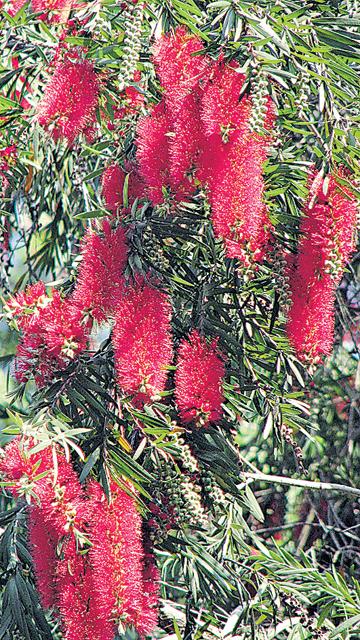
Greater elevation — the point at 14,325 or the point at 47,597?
the point at 14,325

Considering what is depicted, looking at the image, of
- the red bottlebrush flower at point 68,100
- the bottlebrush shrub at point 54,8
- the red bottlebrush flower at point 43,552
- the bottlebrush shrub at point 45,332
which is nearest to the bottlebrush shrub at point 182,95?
the red bottlebrush flower at point 68,100

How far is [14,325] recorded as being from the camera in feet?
4.38

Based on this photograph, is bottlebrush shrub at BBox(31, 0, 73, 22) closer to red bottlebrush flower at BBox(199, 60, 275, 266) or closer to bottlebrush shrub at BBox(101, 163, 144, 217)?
bottlebrush shrub at BBox(101, 163, 144, 217)

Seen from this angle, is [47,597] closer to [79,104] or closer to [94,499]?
[94,499]

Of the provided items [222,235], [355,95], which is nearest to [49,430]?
[222,235]

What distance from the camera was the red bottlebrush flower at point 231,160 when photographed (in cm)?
116

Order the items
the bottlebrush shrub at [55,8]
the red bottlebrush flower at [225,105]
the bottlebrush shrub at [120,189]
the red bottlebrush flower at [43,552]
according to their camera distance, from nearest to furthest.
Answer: the red bottlebrush flower at [225,105], the red bottlebrush flower at [43,552], the bottlebrush shrub at [120,189], the bottlebrush shrub at [55,8]

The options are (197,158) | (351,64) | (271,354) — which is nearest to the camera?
(197,158)

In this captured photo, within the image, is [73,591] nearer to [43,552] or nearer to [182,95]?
[43,552]

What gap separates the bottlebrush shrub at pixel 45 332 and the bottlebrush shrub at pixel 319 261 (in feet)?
0.98

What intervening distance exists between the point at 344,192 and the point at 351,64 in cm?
51

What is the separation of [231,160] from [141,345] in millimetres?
270

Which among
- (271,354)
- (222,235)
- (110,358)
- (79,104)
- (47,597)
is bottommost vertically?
(47,597)

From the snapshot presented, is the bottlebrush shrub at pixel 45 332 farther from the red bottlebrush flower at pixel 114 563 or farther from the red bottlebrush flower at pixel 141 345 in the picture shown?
the red bottlebrush flower at pixel 114 563
